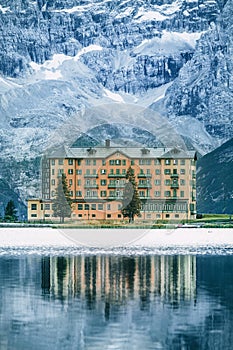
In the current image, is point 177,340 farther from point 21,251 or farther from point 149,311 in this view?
point 21,251

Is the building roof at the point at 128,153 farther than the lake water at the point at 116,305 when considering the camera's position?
Yes

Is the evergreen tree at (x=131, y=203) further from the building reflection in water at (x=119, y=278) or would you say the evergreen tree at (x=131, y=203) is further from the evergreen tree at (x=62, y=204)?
the building reflection in water at (x=119, y=278)

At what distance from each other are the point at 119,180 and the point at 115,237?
47.9 meters

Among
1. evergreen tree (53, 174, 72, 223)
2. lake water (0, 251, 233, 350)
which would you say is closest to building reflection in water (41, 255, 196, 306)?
lake water (0, 251, 233, 350)

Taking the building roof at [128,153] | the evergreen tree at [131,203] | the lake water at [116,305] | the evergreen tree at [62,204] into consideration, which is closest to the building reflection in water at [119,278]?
the lake water at [116,305]

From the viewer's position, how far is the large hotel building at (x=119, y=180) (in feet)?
520

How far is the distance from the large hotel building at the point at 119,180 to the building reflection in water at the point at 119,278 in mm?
80906

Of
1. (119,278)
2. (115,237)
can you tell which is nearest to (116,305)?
(119,278)

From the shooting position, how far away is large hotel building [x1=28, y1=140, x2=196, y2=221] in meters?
158

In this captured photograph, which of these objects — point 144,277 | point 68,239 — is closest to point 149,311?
point 144,277

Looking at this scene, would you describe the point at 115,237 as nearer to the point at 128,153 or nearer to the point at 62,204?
the point at 62,204

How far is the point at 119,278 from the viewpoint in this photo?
196ft

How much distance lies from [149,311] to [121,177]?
366 feet

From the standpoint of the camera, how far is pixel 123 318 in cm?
4356
